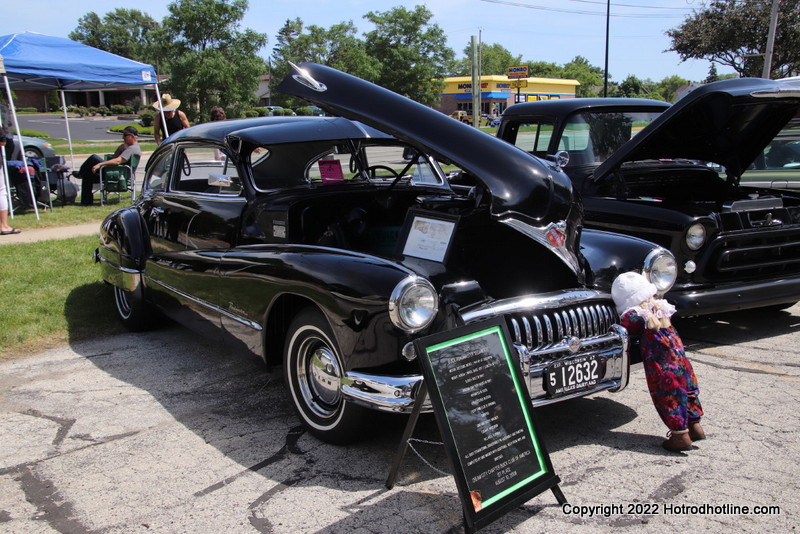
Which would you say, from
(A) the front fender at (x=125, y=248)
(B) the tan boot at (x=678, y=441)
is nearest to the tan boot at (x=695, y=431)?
(B) the tan boot at (x=678, y=441)

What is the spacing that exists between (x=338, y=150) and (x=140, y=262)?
1948 mm

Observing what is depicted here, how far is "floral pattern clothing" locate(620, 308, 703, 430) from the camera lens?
3.33 meters

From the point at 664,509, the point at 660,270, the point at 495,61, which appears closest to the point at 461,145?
the point at 660,270

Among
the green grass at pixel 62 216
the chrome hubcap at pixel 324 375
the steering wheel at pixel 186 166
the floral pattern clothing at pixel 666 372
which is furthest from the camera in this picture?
the green grass at pixel 62 216

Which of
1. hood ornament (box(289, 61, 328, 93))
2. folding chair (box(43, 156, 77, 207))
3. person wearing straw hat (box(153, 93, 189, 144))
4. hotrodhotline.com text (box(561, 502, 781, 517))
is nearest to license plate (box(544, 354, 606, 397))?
hotrodhotline.com text (box(561, 502, 781, 517))

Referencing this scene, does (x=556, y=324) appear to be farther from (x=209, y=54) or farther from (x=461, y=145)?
(x=209, y=54)

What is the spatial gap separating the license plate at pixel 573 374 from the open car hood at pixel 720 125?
2709mm

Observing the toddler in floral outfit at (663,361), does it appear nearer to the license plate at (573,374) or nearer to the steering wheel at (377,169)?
the license plate at (573,374)

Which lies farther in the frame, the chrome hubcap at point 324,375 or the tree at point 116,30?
the tree at point 116,30

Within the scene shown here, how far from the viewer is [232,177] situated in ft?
15.4

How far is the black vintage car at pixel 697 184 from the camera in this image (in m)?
4.98

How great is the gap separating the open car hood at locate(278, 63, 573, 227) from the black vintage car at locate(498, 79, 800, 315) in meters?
1.65

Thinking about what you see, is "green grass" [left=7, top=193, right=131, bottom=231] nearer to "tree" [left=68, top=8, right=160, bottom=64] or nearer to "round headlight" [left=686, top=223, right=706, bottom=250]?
"round headlight" [left=686, top=223, right=706, bottom=250]

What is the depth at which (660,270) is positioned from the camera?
4043 mm
